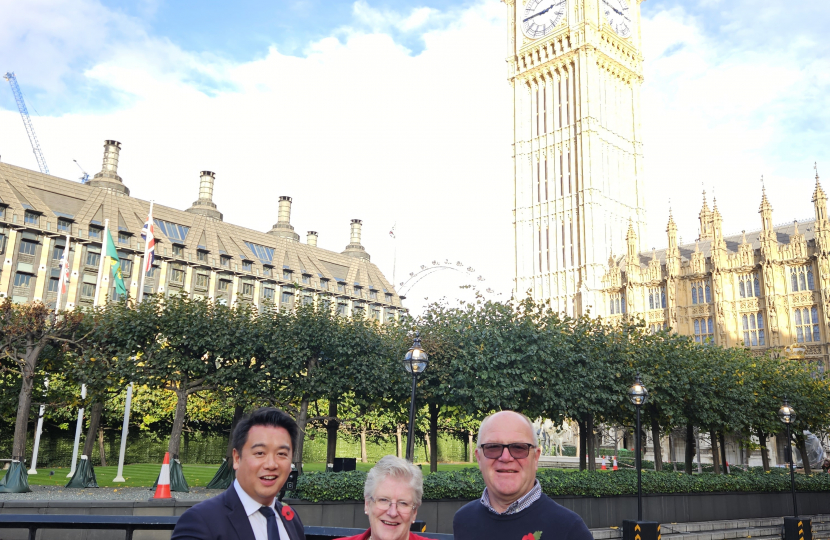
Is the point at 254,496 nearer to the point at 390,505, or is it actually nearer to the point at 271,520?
the point at 271,520

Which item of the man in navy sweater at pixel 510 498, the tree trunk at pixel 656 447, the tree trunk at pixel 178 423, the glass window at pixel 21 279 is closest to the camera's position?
the man in navy sweater at pixel 510 498

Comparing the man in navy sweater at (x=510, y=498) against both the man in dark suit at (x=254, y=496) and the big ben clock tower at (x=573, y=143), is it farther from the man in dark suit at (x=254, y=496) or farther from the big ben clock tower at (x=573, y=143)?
the big ben clock tower at (x=573, y=143)

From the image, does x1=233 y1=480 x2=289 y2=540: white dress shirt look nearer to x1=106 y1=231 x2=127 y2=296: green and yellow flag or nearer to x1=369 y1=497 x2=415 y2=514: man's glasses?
x1=369 y1=497 x2=415 y2=514: man's glasses

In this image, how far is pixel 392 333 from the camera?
25938 mm

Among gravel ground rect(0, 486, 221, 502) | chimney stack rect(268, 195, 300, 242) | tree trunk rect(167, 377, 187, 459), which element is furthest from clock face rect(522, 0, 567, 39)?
gravel ground rect(0, 486, 221, 502)

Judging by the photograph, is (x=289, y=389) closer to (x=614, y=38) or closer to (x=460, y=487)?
(x=460, y=487)

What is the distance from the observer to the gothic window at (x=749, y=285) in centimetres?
5391

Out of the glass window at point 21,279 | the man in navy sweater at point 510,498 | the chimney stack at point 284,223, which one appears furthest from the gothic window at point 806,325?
the glass window at point 21,279

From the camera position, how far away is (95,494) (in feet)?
58.4

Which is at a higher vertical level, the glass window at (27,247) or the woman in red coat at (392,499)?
the glass window at (27,247)

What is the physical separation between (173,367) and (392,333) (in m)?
8.54

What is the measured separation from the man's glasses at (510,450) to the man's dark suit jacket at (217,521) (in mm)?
1271

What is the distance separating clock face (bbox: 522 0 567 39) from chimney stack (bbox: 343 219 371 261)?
45227 mm

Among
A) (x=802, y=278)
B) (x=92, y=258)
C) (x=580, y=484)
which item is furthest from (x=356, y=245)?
(x=580, y=484)
